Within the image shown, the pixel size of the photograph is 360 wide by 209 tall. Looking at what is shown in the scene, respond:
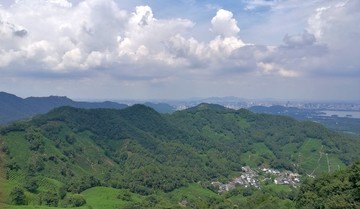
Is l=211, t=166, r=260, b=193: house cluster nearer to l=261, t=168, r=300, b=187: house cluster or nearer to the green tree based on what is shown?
l=261, t=168, r=300, b=187: house cluster

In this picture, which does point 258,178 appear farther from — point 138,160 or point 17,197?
point 17,197

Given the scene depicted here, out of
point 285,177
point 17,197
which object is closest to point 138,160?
point 285,177

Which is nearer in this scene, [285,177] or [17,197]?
[17,197]

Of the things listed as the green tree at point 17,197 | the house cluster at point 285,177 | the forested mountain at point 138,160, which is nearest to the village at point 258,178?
the house cluster at point 285,177

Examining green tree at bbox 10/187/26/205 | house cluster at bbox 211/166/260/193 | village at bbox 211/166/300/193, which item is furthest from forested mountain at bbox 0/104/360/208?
village at bbox 211/166/300/193

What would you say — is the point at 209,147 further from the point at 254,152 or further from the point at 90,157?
the point at 90,157

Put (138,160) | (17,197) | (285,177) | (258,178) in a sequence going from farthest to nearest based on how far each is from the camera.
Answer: (285,177) → (258,178) → (138,160) → (17,197)

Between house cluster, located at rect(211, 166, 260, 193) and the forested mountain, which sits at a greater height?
the forested mountain
